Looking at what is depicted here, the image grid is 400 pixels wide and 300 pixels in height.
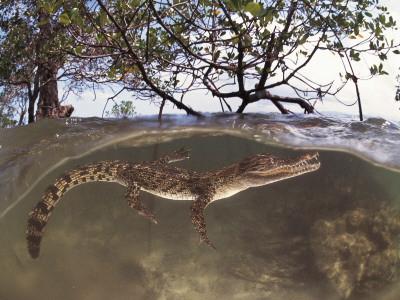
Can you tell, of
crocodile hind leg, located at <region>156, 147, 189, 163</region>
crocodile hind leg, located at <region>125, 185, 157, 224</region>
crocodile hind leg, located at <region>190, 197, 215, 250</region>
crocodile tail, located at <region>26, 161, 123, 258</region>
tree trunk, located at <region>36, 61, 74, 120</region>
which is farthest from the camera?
tree trunk, located at <region>36, 61, 74, 120</region>

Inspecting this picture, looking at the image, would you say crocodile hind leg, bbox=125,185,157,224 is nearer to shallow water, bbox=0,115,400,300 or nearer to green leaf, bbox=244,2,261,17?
shallow water, bbox=0,115,400,300

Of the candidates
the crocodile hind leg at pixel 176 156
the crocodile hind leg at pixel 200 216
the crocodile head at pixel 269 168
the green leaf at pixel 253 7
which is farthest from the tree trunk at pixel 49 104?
the green leaf at pixel 253 7

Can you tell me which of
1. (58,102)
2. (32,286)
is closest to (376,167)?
(32,286)

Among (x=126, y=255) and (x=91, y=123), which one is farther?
(x=91, y=123)

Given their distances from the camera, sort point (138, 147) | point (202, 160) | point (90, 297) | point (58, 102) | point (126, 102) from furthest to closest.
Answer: point (126, 102) < point (58, 102) < point (138, 147) < point (202, 160) < point (90, 297)

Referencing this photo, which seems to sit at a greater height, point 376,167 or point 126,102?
point 126,102

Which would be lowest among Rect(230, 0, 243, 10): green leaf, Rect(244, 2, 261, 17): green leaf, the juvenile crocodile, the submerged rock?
the submerged rock

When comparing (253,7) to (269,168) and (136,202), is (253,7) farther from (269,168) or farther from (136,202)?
(136,202)

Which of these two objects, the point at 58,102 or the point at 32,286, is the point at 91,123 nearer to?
the point at 32,286

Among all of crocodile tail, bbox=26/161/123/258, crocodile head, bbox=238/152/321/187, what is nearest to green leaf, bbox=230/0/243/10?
crocodile head, bbox=238/152/321/187
